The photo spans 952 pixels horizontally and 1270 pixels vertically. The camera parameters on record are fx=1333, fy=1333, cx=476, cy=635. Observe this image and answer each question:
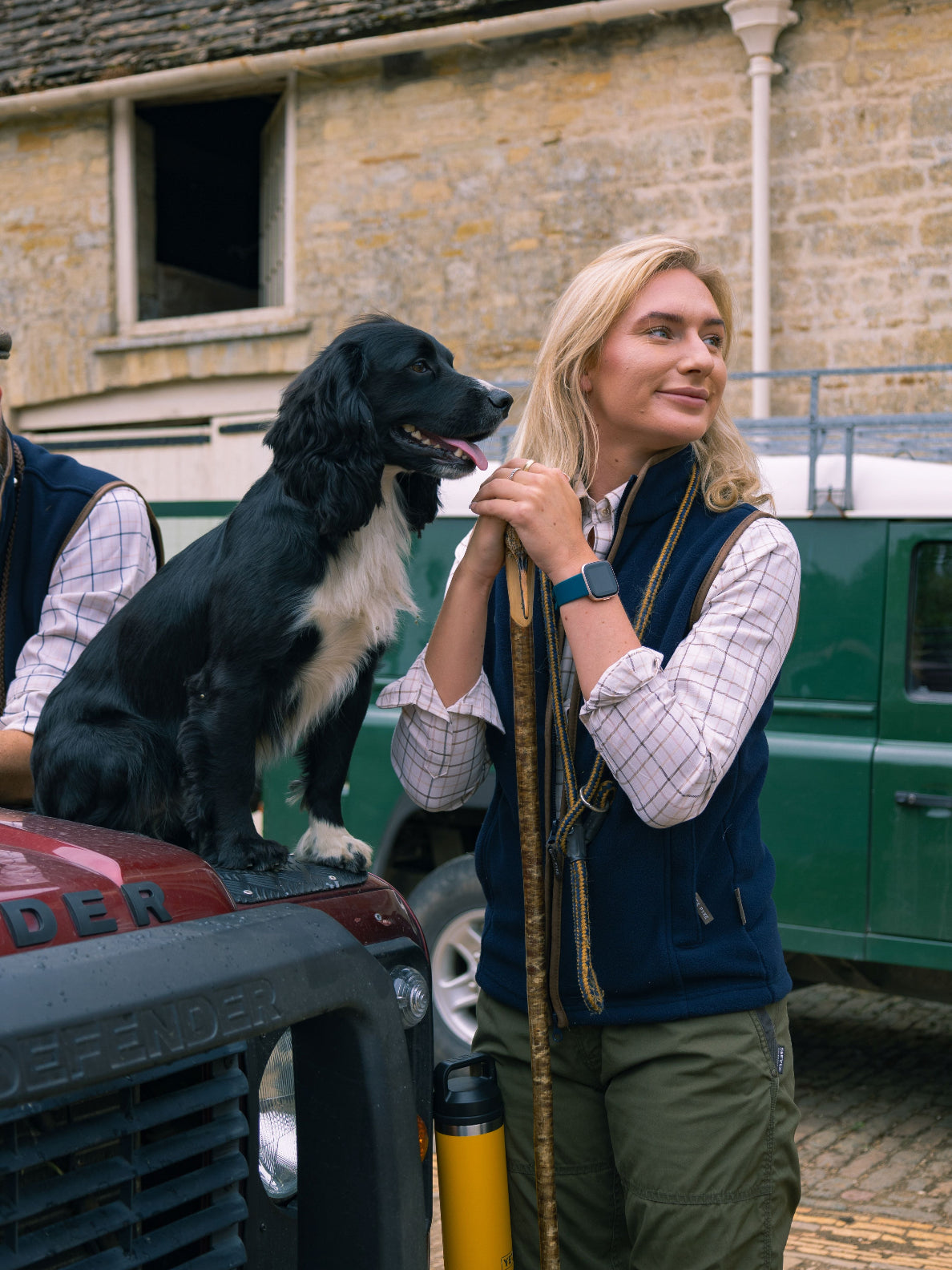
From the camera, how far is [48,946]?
4.75 ft

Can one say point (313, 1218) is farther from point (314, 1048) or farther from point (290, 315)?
point (290, 315)

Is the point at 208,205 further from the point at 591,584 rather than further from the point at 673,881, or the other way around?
the point at 673,881

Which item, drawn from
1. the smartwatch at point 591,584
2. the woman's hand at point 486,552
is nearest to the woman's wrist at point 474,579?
the woman's hand at point 486,552

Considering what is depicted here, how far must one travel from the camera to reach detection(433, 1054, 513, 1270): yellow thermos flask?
77.9 inches

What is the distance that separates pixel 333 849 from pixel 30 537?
1000mm

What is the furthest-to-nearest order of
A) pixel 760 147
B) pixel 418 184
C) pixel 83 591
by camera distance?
pixel 418 184 → pixel 760 147 → pixel 83 591

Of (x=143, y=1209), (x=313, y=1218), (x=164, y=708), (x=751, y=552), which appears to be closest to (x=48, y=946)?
(x=143, y=1209)

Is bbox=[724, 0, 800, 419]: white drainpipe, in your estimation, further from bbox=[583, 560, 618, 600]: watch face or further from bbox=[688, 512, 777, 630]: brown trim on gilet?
bbox=[583, 560, 618, 600]: watch face

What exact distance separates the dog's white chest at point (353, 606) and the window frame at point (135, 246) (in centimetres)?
1063

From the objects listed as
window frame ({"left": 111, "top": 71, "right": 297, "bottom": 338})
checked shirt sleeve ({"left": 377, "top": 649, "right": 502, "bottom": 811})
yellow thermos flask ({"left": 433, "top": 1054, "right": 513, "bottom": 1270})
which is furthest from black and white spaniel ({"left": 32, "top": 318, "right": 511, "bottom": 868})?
window frame ({"left": 111, "top": 71, "right": 297, "bottom": 338})

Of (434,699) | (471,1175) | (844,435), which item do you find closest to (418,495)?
(434,699)

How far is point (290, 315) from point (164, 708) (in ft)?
35.5

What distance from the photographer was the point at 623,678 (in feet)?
6.18

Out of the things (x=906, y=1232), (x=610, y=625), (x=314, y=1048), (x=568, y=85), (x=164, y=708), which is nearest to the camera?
(x=314, y=1048)
